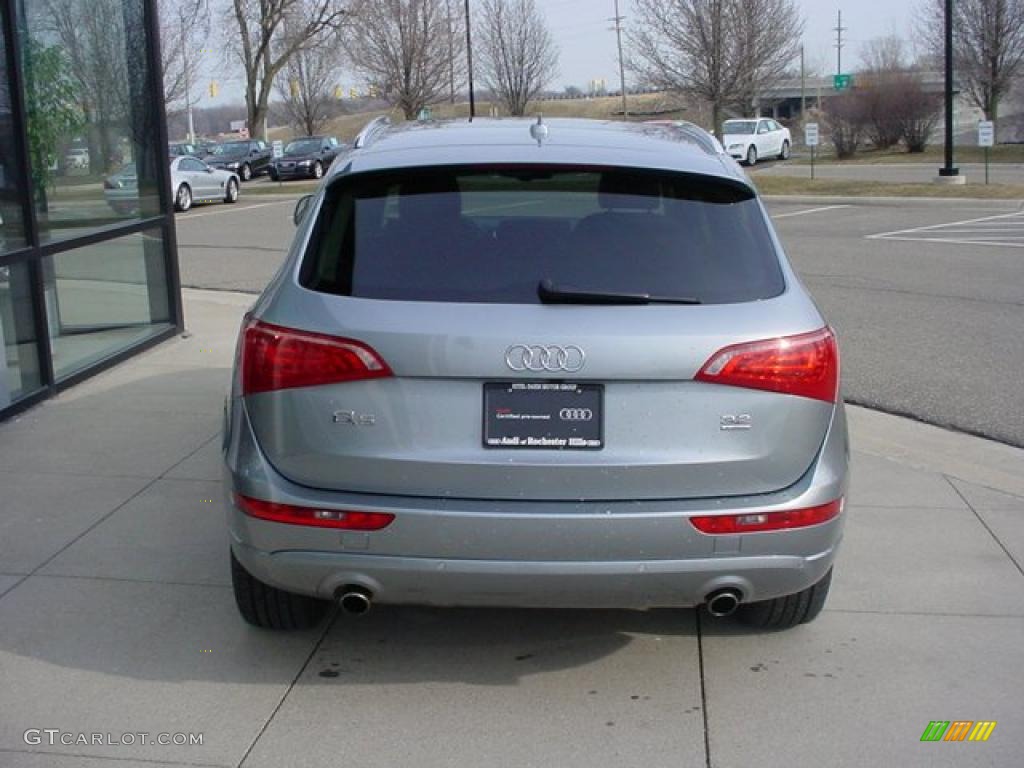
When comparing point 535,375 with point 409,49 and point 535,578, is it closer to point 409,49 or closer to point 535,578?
point 535,578

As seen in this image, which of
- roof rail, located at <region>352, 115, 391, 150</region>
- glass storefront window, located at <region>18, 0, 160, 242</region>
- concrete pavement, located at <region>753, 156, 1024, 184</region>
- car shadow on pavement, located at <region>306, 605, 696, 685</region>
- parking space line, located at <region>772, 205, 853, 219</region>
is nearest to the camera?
car shadow on pavement, located at <region>306, 605, 696, 685</region>

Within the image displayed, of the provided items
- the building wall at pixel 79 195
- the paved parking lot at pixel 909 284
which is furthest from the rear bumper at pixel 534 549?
the building wall at pixel 79 195

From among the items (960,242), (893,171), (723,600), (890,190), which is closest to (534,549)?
(723,600)

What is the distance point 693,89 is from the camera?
33844mm

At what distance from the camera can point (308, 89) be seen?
66.4 meters

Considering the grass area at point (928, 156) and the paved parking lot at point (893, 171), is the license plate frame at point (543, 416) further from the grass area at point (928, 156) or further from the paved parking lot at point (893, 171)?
the grass area at point (928, 156)

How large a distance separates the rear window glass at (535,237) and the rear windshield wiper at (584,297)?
0.04m

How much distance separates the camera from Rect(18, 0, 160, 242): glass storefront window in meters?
7.95

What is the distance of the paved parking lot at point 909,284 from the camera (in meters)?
8.09

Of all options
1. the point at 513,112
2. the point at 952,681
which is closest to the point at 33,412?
the point at 952,681

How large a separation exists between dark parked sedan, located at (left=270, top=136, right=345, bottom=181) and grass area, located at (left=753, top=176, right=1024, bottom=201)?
17823mm

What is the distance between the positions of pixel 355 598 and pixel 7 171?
4.87 meters

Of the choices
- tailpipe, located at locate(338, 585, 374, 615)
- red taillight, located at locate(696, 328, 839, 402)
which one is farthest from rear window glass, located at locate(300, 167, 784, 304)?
tailpipe, located at locate(338, 585, 374, 615)

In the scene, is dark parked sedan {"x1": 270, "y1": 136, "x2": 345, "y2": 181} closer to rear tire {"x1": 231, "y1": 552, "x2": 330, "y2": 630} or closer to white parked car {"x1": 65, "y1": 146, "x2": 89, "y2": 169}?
white parked car {"x1": 65, "y1": 146, "x2": 89, "y2": 169}
